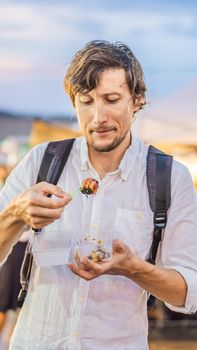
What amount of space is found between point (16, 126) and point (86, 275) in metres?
22.2

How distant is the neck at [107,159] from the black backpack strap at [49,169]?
83 mm

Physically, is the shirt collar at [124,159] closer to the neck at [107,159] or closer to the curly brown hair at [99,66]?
the neck at [107,159]

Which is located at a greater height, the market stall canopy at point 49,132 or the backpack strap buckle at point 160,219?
the market stall canopy at point 49,132

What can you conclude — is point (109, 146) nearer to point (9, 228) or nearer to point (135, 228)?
point (135, 228)

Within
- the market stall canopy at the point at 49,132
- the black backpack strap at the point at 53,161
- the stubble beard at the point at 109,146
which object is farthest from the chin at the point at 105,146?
the market stall canopy at the point at 49,132

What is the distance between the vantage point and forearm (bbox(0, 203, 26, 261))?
201cm

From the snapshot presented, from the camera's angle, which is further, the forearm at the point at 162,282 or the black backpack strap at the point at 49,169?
the black backpack strap at the point at 49,169

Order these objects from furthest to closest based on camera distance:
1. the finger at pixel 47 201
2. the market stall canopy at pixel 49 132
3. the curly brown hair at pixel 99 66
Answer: the market stall canopy at pixel 49 132 < the curly brown hair at pixel 99 66 < the finger at pixel 47 201

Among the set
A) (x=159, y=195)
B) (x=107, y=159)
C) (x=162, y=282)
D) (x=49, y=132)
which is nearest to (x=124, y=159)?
(x=107, y=159)

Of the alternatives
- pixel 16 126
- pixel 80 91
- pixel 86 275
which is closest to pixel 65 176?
pixel 80 91

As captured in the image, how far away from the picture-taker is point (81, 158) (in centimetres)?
224

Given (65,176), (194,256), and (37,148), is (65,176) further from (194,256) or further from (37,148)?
(194,256)

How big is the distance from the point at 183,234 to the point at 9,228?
47 cm

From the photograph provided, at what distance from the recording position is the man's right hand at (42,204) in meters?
1.88
